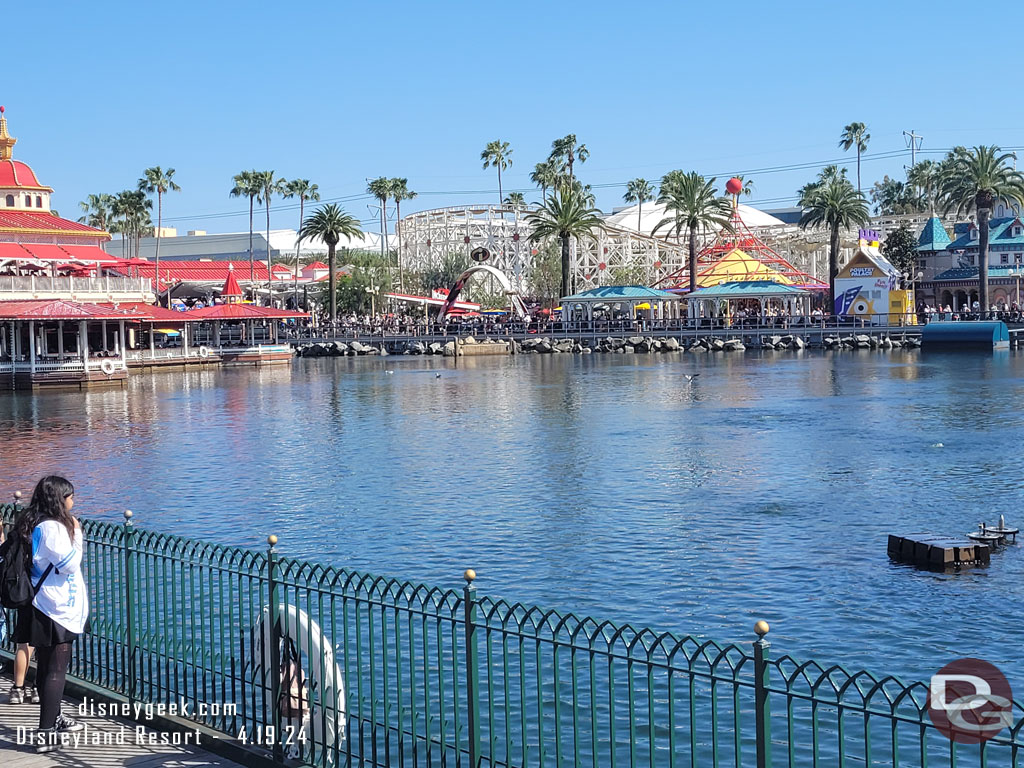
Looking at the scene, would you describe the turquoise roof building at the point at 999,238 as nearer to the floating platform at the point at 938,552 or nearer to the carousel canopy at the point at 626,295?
the carousel canopy at the point at 626,295

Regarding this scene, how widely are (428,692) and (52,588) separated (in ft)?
→ 9.61

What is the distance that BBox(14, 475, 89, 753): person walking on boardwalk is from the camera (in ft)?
28.7

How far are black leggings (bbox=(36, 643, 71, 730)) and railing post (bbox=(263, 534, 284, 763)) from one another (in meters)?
1.51

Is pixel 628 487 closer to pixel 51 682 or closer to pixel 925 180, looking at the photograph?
pixel 51 682

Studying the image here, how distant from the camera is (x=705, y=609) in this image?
15.2 metres

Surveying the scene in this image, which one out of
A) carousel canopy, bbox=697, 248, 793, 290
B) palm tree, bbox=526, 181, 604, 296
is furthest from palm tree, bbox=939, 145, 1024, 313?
palm tree, bbox=526, 181, 604, 296

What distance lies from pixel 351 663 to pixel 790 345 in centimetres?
7578

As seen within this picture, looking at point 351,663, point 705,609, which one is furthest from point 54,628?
point 705,609

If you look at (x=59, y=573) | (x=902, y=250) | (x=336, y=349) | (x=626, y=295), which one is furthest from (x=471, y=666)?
(x=902, y=250)

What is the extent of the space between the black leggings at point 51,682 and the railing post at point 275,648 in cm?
151

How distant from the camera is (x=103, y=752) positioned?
8812 mm

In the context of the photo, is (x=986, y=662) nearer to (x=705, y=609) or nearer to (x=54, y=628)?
(x=705, y=609)

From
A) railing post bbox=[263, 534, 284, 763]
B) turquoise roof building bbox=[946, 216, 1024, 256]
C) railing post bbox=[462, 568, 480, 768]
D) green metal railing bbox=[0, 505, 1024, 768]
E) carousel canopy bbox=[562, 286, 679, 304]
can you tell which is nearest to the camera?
railing post bbox=[462, 568, 480, 768]

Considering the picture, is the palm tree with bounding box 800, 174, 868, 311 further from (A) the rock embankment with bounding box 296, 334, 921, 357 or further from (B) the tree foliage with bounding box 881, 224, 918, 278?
(B) the tree foliage with bounding box 881, 224, 918, 278
